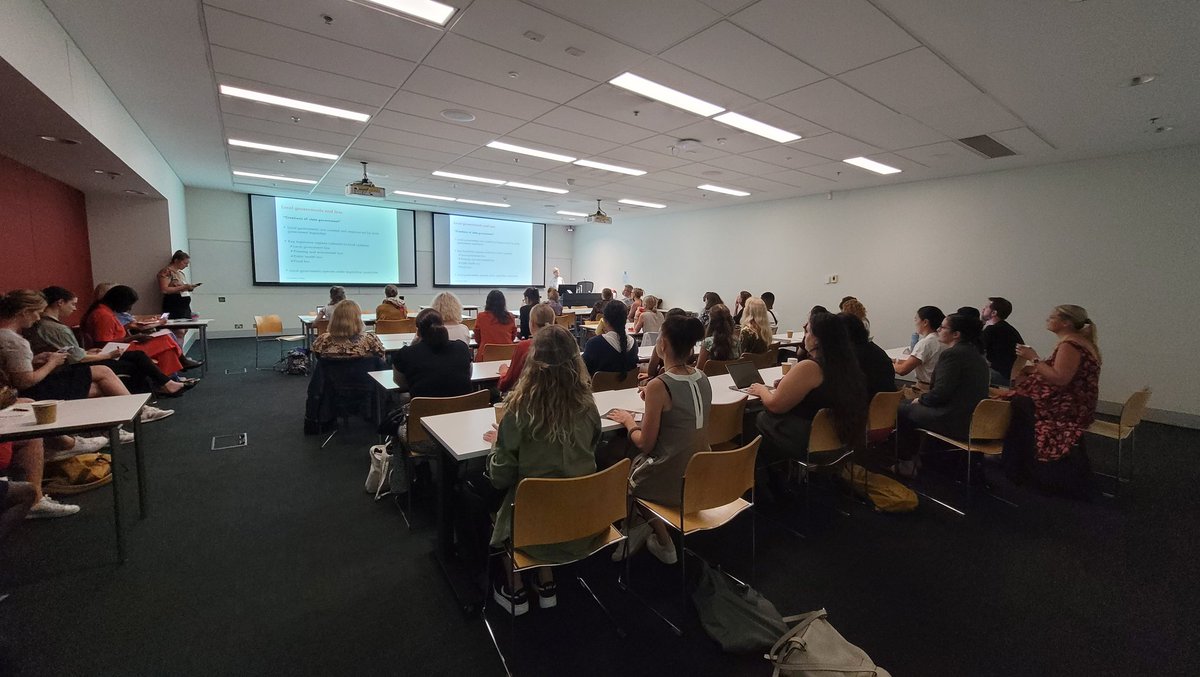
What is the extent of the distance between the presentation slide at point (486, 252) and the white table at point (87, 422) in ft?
32.4

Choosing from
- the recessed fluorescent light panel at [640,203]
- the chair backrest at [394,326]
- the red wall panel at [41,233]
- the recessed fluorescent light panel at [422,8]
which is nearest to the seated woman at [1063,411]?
the recessed fluorescent light panel at [422,8]

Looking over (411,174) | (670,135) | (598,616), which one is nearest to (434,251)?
(411,174)

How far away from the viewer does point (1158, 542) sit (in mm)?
2922

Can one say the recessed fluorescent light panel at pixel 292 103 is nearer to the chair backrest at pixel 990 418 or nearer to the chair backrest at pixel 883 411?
the chair backrest at pixel 883 411

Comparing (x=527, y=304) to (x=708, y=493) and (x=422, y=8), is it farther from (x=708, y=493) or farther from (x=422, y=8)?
(x=708, y=493)

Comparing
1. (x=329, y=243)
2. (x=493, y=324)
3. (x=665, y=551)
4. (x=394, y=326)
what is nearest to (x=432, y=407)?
(x=665, y=551)

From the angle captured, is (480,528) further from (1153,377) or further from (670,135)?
(1153,377)

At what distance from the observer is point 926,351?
162 inches

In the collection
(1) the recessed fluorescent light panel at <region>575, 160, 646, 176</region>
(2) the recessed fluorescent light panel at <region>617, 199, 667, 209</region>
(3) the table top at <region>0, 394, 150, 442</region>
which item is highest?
(2) the recessed fluorescent light panel at <region>617, 199, 667, 209</region>

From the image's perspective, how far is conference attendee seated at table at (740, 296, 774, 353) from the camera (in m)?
4.93

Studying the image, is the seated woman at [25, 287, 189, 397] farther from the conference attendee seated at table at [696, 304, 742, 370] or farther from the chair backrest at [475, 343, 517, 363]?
the conference attendee seated at table at [696, 304, 742, 370]

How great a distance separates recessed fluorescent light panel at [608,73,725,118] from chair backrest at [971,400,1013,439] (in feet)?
10.4

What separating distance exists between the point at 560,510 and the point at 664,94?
3.56 metres

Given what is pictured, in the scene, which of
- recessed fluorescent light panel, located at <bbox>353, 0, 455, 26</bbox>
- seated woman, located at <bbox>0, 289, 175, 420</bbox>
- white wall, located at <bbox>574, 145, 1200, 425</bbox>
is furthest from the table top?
white wall, located at <bbox>574, 145, 1200, 425</bbox>
